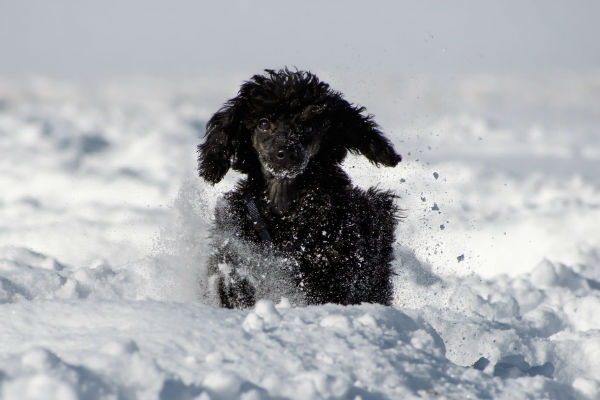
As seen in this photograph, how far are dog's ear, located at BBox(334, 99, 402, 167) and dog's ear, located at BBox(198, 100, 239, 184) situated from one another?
2.43 ft

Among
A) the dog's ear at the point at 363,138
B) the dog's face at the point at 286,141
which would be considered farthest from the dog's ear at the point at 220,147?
the dog's ear at the point at 363,138

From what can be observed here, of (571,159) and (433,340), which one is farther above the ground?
(571,159)

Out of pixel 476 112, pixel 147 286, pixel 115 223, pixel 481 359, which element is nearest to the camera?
pixel 481 359

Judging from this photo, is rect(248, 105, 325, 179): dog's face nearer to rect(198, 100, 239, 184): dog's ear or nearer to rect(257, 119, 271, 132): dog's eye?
rect(257, 119, 271, 132): dog's eye

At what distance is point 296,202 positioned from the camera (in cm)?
445

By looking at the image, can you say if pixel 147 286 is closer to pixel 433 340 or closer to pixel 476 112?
pixel 433 340

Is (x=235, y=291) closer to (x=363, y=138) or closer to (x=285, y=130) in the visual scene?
(x=285, y=130)

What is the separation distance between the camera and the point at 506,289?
18.3 feet

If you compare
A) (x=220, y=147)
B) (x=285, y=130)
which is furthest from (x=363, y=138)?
(x=220, y=147)

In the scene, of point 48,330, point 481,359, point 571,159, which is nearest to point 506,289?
point 481,359

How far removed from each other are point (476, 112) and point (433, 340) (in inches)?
632

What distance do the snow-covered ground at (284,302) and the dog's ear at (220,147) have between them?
0.38 metres

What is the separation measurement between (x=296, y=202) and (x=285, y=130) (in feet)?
1.62

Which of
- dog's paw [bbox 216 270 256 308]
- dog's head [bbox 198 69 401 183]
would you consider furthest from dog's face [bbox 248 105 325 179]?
dog's paw [bbox 216 270 256 308]
